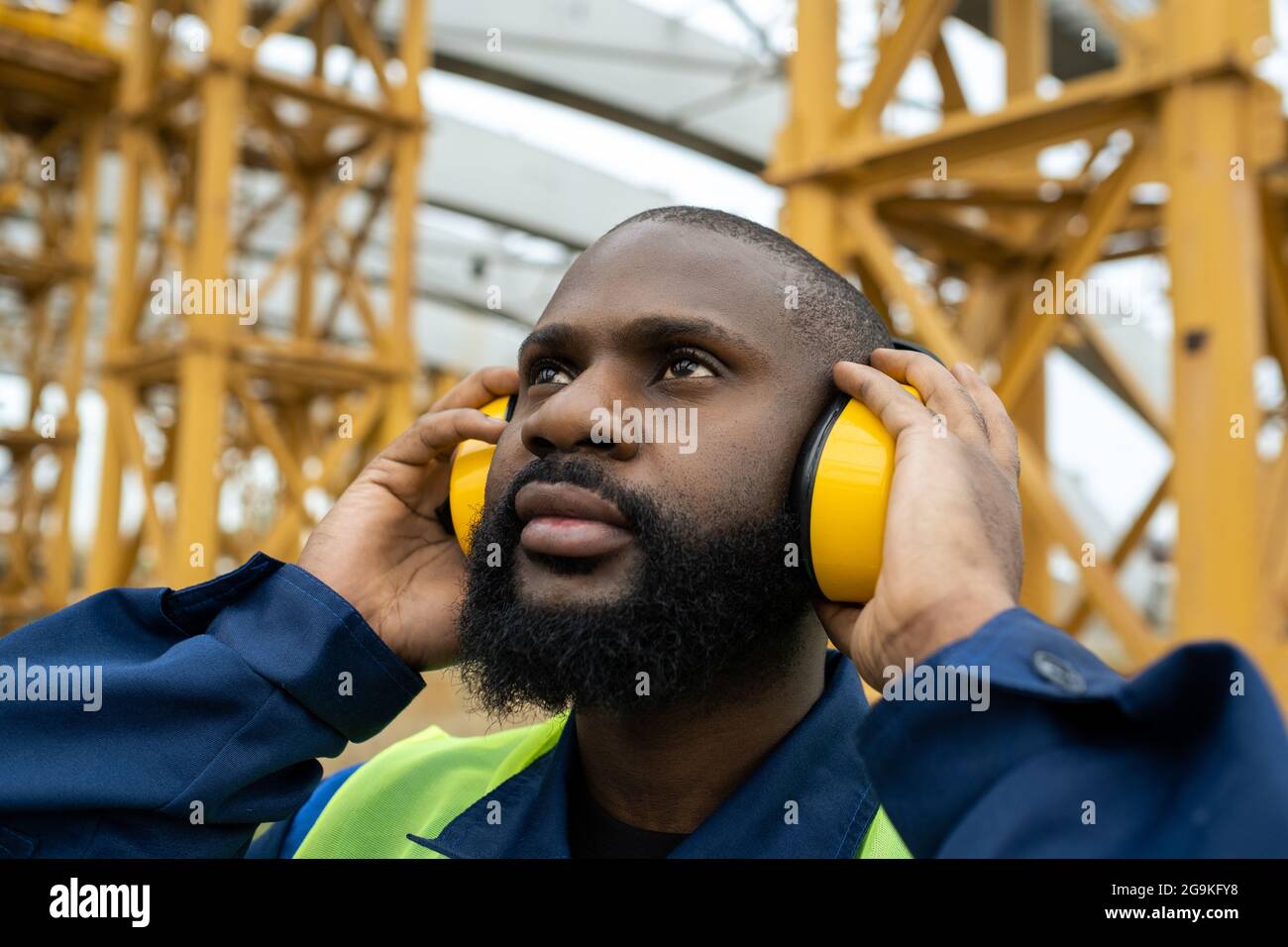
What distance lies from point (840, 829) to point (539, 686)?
49cm

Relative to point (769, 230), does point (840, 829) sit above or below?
below

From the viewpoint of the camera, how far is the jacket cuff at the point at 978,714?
127cm

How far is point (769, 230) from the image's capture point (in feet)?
6.86

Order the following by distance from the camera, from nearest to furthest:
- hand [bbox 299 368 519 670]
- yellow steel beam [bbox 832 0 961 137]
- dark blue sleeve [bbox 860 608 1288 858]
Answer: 1. dark blue sleeve [bbox 860 608 1288 858]
2. hand [bbox 299 368 519 670]
3. yellow steel beam [bbox 832 0 961 137]

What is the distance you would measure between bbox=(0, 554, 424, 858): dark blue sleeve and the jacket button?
1110 millimetres

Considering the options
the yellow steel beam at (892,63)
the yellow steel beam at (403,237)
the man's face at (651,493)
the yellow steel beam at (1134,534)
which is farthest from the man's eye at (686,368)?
the yellow steel beam at (403,237)

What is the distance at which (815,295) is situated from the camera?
1.98 metres

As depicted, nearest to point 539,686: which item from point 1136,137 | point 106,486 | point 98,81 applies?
point 1136,137

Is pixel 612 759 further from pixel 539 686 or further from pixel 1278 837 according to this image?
pixel 1278 837

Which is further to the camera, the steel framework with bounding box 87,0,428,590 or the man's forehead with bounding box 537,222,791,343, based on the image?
the steel framework with bounding box 87,0,428,590

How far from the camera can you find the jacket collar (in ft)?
5.60

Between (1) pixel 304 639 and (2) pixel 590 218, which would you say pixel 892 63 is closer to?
(1) pixel 304 639

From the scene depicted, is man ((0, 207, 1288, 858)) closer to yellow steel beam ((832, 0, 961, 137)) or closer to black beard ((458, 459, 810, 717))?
black beard ((458, 459, 810, 717))

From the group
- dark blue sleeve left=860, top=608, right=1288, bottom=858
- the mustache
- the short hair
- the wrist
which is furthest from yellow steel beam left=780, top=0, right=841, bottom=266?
dark blue sleeve left=860, top=608, right=1288, bottom=858
